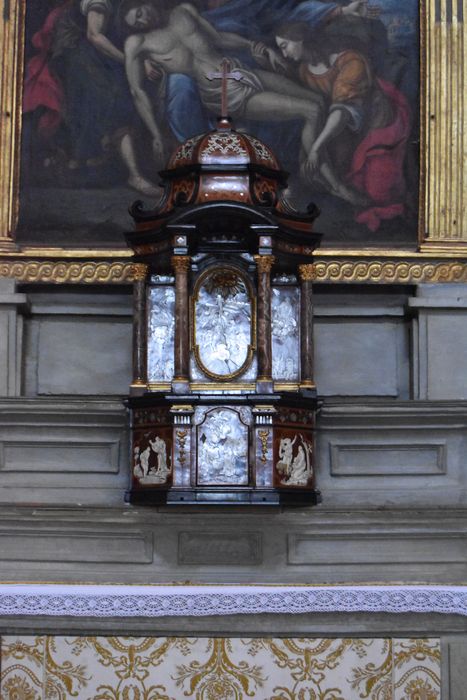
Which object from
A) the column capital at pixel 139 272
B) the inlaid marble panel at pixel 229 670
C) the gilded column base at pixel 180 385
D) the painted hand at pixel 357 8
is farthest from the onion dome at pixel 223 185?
the inlaid marble panel at pixel 229 670

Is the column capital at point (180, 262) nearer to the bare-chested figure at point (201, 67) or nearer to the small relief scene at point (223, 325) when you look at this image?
the small relief scene at point (223, 325)

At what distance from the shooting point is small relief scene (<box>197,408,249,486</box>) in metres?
9.29

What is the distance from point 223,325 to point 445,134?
2.49 meters

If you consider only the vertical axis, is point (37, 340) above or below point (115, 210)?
below

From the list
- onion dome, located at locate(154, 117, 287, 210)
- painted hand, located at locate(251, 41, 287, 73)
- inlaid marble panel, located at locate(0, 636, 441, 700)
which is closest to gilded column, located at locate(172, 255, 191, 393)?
onion dome, located at locate(154, 117, 287, 210)

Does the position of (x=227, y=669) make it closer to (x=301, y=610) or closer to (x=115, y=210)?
(x=301, y=610)

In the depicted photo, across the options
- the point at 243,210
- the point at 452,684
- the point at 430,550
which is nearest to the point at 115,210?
the point at 243,210

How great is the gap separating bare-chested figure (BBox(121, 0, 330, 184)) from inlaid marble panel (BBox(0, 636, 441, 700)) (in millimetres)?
3994

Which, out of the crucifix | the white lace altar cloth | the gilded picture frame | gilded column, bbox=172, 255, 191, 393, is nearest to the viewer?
the white lace altar cloth

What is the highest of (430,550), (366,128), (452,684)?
(366,128)

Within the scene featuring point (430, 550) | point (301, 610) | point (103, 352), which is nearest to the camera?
point (301, 610)

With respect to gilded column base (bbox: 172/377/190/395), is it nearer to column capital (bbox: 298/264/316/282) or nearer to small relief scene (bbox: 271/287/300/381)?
small relief scene (bbox: 271/287/300/381)

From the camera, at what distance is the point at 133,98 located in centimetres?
1113

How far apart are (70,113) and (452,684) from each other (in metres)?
5.01
